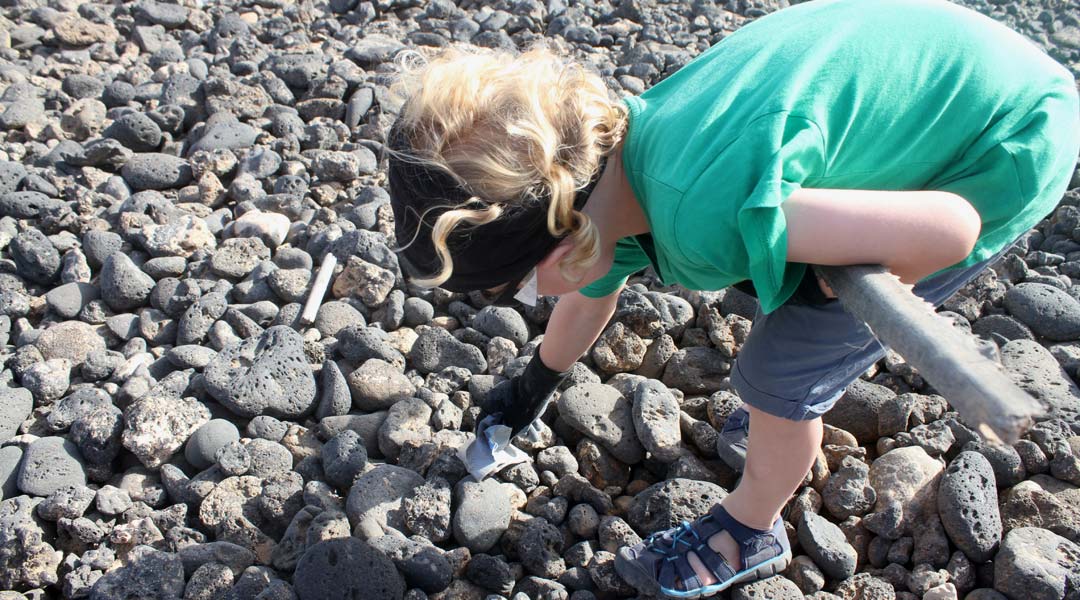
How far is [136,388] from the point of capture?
2.85 m

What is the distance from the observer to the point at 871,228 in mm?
1495

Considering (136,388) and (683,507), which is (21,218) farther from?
(683,507)

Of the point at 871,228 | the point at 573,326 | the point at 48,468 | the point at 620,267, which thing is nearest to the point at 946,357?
the point at 871,228

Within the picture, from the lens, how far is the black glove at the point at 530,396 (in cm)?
263

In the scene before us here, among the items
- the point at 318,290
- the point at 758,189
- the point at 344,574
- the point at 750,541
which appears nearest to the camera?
the point at 758,189

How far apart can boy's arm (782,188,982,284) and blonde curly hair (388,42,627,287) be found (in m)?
0.44

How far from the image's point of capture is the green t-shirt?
1.54m

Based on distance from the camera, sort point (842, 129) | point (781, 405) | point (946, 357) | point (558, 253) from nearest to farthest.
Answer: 1. point (946, 357)
2. point (842, 129)
3. point (558, 253)
4. point (781, 405)

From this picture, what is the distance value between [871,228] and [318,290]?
228 centimetres

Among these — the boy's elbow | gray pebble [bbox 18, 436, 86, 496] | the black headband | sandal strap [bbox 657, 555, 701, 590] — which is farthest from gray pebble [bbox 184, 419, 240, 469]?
the boy's elbow

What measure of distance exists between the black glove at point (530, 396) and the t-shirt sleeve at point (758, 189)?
1114 millimetres

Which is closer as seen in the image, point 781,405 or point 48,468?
point 781,405

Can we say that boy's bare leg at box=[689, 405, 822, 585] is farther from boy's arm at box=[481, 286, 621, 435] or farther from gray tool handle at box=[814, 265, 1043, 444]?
gray tool handle at box=[814, 265, 1043, 444]

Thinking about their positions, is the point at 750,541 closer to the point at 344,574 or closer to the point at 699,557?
the point at 699,557
